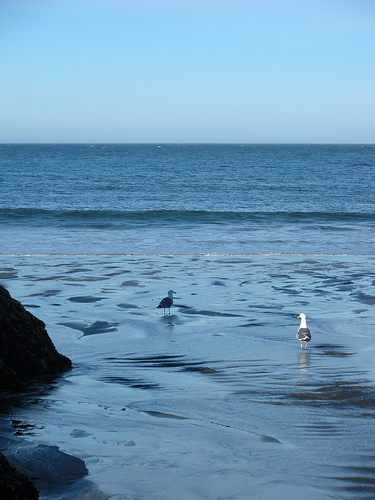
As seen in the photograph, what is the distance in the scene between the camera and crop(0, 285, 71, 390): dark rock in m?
4.91

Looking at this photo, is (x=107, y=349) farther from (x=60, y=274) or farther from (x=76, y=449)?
(x=60, y=274)

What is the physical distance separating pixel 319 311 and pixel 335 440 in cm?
431

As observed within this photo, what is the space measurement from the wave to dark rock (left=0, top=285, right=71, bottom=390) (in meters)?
16.4

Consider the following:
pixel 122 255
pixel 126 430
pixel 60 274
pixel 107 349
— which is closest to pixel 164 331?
pixel 107 349

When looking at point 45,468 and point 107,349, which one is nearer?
point 45,468

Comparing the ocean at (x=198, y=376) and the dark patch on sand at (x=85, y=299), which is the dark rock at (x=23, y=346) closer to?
the ocean at (x=198, y=376)

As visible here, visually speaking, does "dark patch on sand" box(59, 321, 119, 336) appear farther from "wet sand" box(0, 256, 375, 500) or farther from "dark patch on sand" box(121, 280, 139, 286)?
"dark patch on sand" box(121, 280, 139, 286)

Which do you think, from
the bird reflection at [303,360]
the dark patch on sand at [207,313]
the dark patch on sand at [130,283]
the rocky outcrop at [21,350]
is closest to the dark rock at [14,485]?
the rocky outcrop at [21,350]

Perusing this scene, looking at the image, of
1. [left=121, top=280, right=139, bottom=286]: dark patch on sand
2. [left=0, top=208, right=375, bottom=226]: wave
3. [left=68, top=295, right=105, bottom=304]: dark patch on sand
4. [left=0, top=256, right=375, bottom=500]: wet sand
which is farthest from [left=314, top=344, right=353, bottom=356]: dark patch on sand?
[left=0, top=208, right=375, bottom=226]: wave

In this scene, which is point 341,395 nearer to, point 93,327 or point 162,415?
point 162,415

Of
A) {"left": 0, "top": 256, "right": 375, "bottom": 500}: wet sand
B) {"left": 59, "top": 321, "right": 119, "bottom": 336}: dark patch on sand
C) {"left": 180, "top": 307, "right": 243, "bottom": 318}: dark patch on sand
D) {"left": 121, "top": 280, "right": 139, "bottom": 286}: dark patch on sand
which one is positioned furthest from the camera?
{"left": 121, "top": 280, "right": 139, "bottom": 286}: dark patch on sand

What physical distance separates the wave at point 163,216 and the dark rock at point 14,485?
18.8 m

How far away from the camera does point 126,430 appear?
12.8 feet

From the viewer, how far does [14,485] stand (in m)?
2.78
